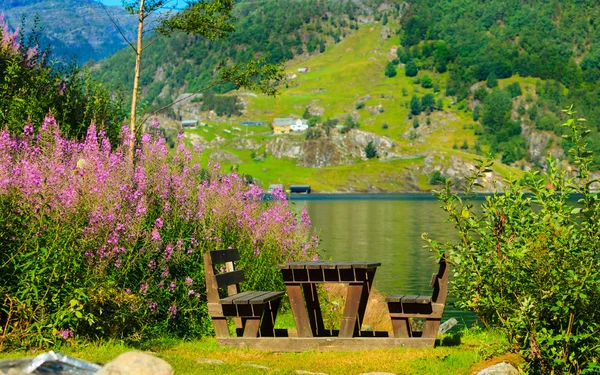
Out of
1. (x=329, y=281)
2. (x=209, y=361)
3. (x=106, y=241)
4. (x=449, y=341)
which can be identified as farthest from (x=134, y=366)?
(x=449, y=341)

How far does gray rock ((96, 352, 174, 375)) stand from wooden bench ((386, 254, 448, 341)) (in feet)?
19.7

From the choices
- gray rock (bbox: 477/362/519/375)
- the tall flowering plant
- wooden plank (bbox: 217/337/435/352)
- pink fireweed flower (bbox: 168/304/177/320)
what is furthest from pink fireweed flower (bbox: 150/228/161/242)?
gray rock (bbox: 477/362/519/375)

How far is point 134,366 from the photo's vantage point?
607 cm

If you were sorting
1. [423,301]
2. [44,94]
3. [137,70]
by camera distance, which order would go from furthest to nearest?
1. [44,94]
2. [137,70]
3. [423,301]

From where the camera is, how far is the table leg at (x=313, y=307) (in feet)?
41.4

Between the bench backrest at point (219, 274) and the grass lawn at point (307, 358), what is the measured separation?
35.1 inches

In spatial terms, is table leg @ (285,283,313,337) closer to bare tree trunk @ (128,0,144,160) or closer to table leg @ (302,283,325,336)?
table leg @ (302,283,325,336)

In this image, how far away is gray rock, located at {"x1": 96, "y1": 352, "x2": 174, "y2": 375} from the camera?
6.04m

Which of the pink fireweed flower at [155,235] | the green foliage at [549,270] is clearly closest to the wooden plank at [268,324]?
the pink fireweed flower at [155,235]

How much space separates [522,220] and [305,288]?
4183mm

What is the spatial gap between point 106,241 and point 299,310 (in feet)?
9.99

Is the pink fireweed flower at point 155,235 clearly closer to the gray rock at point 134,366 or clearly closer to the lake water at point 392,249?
the lake water at point 392,249

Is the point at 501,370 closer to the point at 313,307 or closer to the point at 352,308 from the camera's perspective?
the point at 352,308

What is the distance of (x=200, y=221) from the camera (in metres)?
14.4
